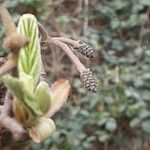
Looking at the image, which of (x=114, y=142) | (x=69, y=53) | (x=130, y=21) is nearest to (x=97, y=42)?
(x=130, y=21)

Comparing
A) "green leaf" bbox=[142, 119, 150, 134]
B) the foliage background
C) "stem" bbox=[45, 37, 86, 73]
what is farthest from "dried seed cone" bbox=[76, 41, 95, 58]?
"green leaf" bbox=[142, 119, 150, 134]

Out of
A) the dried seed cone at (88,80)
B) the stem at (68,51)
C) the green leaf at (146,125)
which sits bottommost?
the green leaf at (146,125)

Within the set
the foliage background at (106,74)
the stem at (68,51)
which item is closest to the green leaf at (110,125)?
the foliage background at (106,74)

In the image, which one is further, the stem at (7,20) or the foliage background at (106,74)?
the foliage background at (106,74)

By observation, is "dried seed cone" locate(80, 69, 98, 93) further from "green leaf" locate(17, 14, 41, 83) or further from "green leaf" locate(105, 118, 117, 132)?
"green leaf" locate(105, 118, 117, 132)

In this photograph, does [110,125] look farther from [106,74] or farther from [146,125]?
[106,74]

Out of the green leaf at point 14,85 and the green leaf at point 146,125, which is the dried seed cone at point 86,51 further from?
the green leaf at point 146,125

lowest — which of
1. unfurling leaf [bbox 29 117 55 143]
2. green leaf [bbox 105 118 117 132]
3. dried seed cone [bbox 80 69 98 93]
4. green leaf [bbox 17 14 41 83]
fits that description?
green leaf [bbox 105 118 117 132]

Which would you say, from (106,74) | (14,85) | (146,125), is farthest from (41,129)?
(106,74)

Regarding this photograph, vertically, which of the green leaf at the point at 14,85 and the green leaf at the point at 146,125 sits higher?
the green leaf at the point at 14,85

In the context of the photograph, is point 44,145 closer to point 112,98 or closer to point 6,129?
point 112,98
